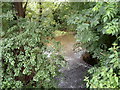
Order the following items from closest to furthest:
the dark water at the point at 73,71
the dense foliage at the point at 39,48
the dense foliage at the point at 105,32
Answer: the dense foliage at the point at 105,32
the dense foliage at the point at 39,48
the dark water at the point at 73,71

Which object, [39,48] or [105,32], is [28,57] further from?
[105,32]

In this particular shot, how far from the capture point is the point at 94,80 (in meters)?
1.69

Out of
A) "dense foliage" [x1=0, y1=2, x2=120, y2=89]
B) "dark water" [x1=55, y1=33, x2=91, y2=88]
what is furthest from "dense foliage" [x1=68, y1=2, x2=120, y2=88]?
"dark water" [x1=55, y1=33, x2=91, y2=88]

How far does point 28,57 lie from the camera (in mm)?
2279

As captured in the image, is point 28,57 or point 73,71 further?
point 73,71

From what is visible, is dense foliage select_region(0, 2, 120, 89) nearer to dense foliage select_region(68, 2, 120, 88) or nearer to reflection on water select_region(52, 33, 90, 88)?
dense foliage select_region(68, 2, 120, 88)

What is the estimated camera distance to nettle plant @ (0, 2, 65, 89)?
2.22 meters

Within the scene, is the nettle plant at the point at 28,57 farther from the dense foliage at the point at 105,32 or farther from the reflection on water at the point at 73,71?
the dense foliage at the point at 105,32

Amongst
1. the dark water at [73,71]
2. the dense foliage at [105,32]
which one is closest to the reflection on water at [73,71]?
the dark water at [73,71]

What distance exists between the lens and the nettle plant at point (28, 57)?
2.22 meters

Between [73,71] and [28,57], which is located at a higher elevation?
[28,57]

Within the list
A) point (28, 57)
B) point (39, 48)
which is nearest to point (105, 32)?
point (39, 48)

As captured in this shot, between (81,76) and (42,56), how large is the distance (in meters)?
1.88


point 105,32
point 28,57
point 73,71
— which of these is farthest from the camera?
point 73,71
